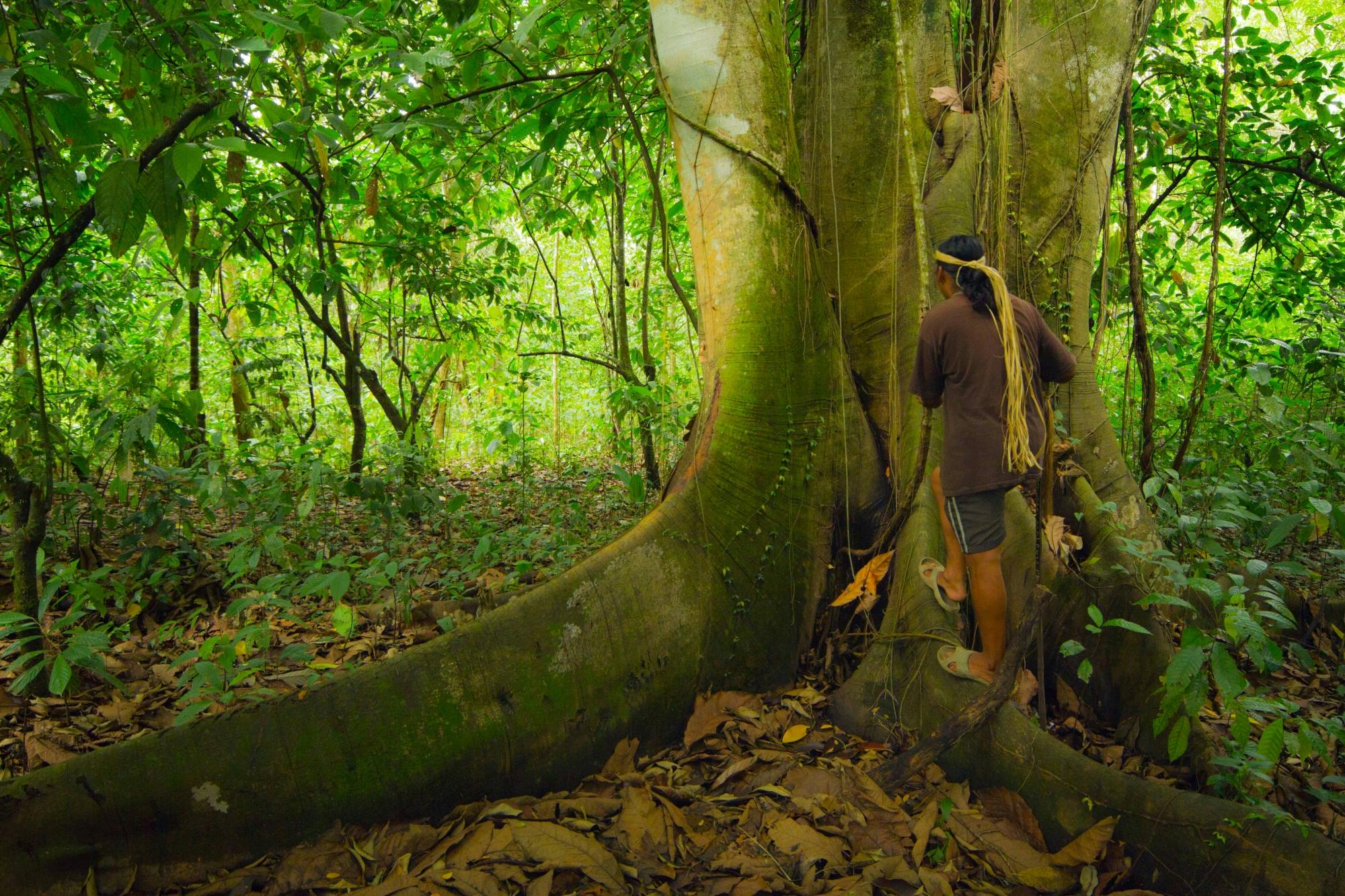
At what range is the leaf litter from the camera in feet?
6.93

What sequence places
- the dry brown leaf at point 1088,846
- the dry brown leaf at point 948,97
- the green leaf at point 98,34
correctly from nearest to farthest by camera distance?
the green leaf at point 98,34
the dry brown leaf at point 1088,846
the dry brown leaf at point 948,97

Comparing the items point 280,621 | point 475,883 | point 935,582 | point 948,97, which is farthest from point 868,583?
point 280,621

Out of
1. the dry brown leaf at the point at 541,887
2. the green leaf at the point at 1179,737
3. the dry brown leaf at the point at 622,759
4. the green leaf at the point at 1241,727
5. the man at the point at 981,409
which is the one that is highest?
the man at the point at 981,409

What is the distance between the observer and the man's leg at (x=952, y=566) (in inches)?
114

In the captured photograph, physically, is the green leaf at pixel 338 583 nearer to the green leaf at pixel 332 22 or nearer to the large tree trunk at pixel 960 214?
the green leaf at pixel 332 22

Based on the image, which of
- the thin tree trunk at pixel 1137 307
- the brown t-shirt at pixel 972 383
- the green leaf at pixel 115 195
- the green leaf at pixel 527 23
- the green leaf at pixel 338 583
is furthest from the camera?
the thin tree trunk at pixel 1137 307

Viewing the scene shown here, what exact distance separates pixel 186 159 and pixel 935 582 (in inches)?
102

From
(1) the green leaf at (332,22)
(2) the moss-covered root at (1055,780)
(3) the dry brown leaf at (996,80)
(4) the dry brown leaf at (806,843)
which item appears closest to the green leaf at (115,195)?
(1) the green leaf at (332,22)

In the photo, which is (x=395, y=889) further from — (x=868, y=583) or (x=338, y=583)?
(x=868, y=583)

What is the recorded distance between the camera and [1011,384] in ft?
8.84

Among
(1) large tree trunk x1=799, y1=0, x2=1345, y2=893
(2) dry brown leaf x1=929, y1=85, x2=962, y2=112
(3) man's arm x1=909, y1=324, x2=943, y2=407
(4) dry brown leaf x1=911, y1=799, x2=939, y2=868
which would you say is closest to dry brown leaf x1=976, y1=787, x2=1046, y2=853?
(4) dry brown leaf x1=911, y1=799, x2=939, y2=868

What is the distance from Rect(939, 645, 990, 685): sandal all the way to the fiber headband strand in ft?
2.13

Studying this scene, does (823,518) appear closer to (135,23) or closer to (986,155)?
(986,155)

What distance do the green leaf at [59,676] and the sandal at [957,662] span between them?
8.64 ft
